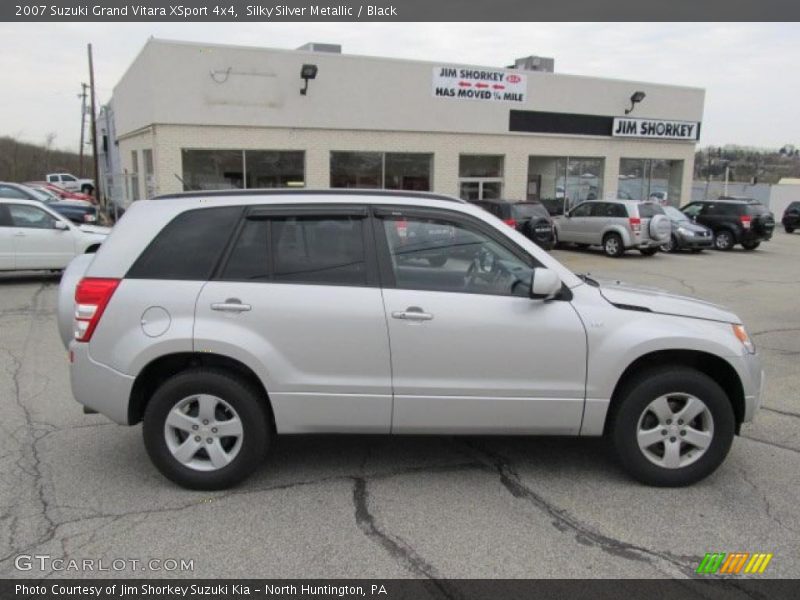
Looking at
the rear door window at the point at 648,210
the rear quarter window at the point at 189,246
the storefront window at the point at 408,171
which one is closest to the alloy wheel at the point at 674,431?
the rear quarter window at the point at 189,246

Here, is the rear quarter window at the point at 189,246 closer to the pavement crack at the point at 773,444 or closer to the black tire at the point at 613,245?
the pavement crack at the point at 773,444

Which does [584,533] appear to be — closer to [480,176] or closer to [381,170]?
[381,170]

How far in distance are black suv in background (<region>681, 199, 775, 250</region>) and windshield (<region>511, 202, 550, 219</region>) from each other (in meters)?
7.69

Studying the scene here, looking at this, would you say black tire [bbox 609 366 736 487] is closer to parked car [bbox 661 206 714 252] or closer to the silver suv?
the silver suv

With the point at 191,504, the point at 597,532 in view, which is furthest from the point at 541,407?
the point at 191,504

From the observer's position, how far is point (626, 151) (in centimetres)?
2489

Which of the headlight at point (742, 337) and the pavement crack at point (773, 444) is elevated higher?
the headlight at point (742, 337)

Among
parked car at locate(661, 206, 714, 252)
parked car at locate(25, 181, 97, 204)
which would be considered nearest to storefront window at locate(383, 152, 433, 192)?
parked car at locate(661, 206, 714, 252)

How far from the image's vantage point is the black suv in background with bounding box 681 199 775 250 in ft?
71.0

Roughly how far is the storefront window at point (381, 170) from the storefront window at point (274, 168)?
1096mm

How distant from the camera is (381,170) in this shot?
21031mm

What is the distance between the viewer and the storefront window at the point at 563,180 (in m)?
23.9

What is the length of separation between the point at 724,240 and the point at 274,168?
15.1 metres
